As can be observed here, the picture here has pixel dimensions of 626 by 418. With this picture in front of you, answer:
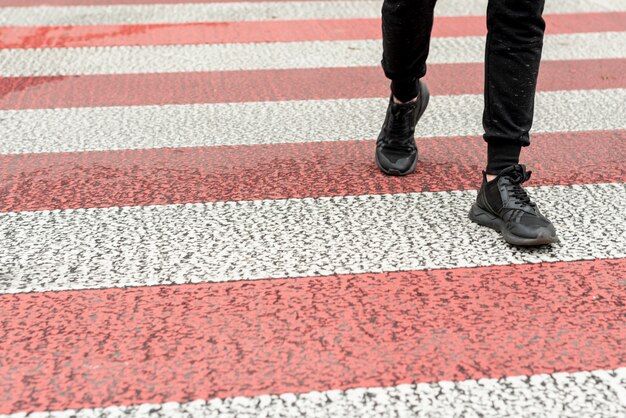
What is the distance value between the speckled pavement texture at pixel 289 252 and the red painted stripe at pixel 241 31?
570mm

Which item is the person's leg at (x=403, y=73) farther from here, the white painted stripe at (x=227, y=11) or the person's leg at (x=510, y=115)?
the white painted stripe at (x=227, y=11)

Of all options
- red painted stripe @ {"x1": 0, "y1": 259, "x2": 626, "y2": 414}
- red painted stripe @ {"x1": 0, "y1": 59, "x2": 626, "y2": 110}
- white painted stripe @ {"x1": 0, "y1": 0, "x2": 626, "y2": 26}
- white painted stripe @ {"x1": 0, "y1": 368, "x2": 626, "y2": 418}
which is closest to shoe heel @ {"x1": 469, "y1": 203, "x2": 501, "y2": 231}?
red painted stripe @ {"x1": 0, "y1": 259, "x2": 626, "y2": 414}

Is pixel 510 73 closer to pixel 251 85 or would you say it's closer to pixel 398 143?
pixel 398 143

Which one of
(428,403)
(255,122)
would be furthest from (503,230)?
(255,122)

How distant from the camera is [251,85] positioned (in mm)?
4543

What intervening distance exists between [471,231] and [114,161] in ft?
4.78

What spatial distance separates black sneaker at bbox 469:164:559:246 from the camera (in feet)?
8.32

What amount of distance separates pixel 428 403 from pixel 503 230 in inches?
37.8

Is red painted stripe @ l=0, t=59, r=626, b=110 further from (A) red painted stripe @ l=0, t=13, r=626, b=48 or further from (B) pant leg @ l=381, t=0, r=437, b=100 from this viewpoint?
(B) pant leg @ l=381, t=0, r=437, b=100

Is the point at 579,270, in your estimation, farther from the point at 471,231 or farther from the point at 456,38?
the point at 456,38

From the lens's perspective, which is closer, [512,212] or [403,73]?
[512,212]

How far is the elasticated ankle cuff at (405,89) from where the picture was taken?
10.5 feet

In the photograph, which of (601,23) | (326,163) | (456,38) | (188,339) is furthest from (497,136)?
(601,23)

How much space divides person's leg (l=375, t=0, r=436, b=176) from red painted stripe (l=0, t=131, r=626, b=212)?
3.3 inches
